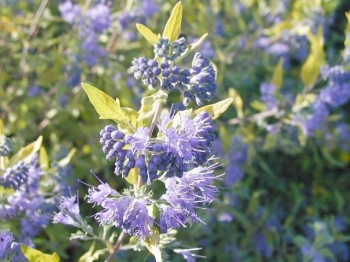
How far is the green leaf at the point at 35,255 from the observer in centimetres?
240

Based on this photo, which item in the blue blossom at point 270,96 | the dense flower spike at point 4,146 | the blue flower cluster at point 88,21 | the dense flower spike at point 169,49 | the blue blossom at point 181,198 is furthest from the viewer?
the blue blossom at point 270,96

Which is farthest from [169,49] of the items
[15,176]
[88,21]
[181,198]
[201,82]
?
[88,21]

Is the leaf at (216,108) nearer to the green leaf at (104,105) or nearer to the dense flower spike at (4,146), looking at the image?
the green leaf at (104,105)

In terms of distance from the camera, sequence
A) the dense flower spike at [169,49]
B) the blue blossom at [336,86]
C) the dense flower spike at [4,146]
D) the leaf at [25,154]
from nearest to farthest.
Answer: the dense flower spike at [169,49]
the dense flower spike at [4,146]
the leaf at [25,154]
the blue blossom at [336,86]

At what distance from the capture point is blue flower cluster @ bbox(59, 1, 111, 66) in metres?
3.98

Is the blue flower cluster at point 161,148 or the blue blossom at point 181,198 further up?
the blue flower cluster at point 161,148

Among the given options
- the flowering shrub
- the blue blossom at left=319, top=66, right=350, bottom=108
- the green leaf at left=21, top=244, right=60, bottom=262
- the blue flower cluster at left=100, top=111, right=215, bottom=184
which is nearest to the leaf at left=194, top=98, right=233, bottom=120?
the flowering shrub

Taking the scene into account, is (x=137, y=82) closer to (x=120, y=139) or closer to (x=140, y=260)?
(x=140, y=260)

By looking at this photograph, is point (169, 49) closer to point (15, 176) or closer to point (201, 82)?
point (201, 82)

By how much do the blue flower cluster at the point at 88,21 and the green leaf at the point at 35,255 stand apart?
206cm

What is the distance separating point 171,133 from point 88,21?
2201mm

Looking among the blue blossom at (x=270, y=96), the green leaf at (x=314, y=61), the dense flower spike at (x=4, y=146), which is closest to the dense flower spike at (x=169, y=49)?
the dense flower spike at (x=4, y=146)

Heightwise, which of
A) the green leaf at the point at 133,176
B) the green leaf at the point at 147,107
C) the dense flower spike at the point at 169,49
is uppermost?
the dense flower spike at the point at 169,49

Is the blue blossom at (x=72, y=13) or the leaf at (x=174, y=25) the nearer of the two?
the leaf at (x=174, y=25)
